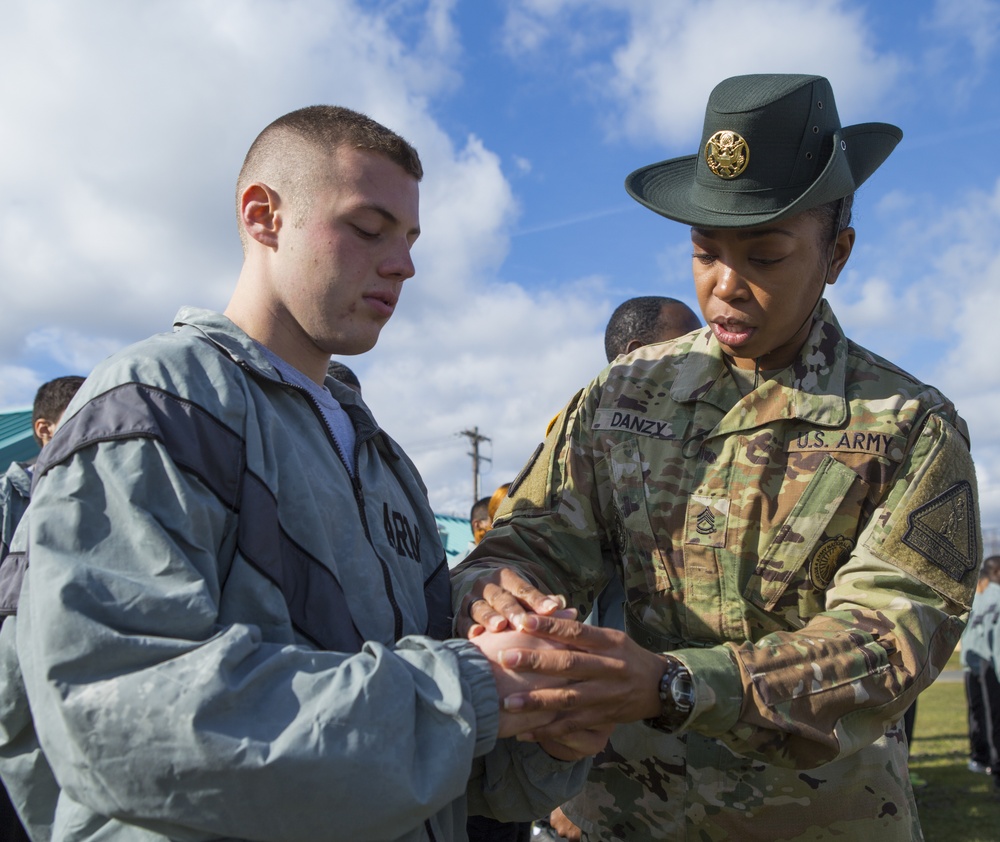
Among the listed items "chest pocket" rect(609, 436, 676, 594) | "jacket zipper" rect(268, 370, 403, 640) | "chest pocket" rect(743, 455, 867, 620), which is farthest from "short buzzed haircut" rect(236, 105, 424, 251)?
"chest pocket" rect(743, 455, 867, 620)

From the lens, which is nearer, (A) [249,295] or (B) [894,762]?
(A) [249,295]

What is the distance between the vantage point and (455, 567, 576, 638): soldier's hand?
2.32 m

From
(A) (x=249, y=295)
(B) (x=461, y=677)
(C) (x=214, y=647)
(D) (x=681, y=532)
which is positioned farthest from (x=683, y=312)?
(C) (x=214, y=647)

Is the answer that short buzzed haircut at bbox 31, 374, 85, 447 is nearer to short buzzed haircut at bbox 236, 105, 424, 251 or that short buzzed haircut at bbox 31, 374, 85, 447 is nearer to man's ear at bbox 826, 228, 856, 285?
short buzzed haircut at bbox 236, 105, 424, 251

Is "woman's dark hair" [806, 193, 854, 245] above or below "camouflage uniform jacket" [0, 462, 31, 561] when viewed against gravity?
above

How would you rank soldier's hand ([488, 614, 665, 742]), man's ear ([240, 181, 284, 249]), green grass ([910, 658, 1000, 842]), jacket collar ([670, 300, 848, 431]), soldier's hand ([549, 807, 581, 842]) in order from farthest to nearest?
green grass ([910, 658, 1000, 842]), soldier's hand ([549, 807, 581, 842]), jacket collar ([670, 300, 848, 431]), man's ear ([240, 181, 284, 249]), soldier's hand ([488, 614, 665, 742])

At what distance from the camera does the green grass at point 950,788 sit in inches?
319

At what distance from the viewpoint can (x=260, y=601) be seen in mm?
1851

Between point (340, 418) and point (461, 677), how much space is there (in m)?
0.90

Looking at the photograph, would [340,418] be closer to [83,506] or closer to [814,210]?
[83,506]

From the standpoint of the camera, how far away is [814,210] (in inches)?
113

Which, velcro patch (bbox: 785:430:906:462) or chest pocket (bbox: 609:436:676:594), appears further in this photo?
chest pocket (bbox: 609:436:676:594)

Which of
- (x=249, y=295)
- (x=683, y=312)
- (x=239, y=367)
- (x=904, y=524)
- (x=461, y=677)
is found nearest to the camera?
(x=461, y=677)

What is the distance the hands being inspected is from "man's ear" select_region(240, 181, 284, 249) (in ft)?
3.74
